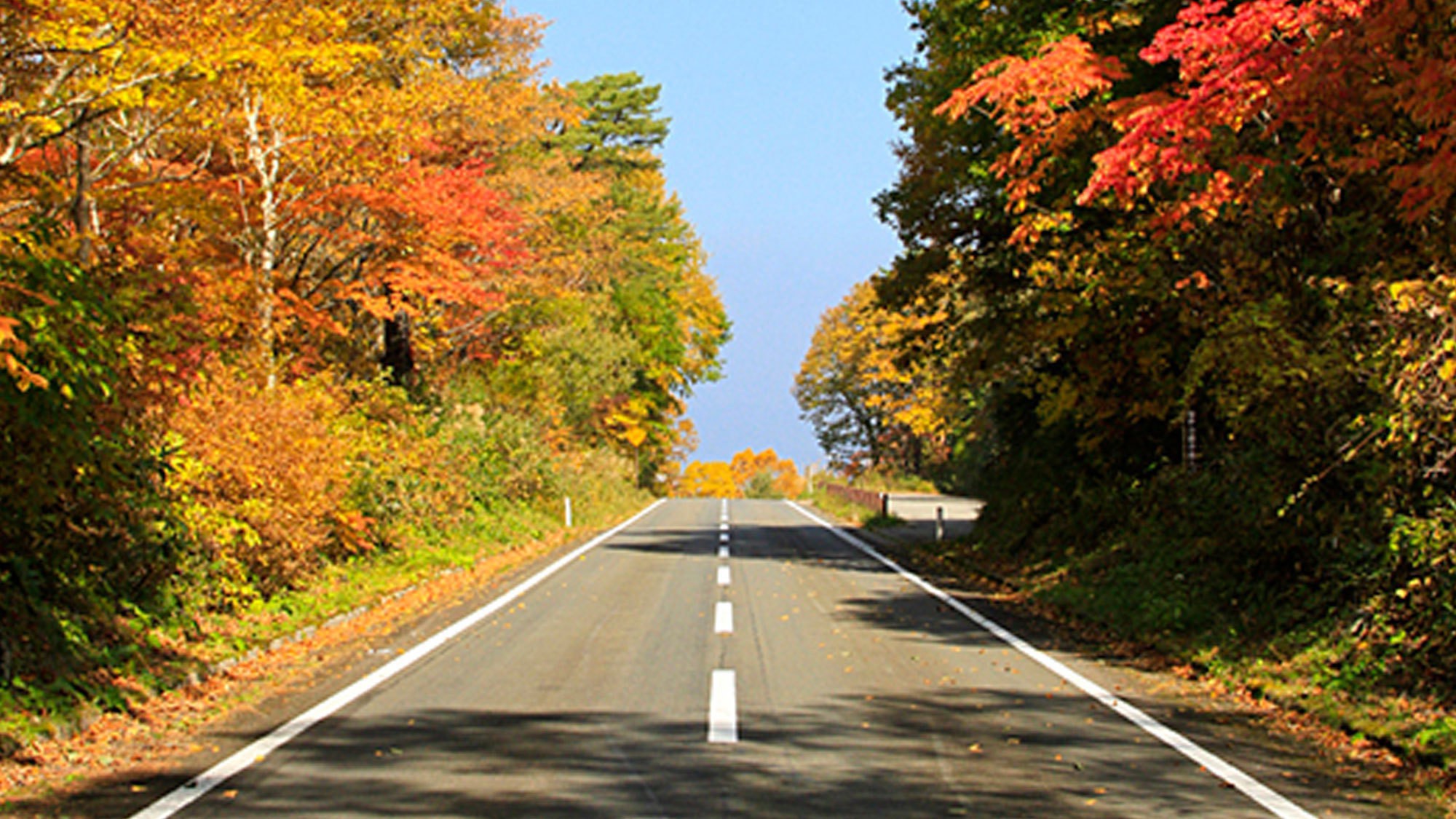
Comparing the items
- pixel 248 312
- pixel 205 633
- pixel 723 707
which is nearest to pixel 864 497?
pixel 248 312

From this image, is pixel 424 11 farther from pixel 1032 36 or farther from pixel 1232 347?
pixel 1232 347

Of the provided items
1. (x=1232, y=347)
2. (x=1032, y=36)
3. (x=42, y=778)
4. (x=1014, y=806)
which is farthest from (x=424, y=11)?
(x=1014, y=806)

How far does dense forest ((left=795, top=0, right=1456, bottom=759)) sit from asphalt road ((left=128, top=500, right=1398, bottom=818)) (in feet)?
6.00

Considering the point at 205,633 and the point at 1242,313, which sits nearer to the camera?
the point at 1242,313

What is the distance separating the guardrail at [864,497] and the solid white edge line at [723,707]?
77.6ft

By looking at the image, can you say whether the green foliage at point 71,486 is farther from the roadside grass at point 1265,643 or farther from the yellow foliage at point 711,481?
the yellow foliage at point 711,481

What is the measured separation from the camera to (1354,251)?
10953mm

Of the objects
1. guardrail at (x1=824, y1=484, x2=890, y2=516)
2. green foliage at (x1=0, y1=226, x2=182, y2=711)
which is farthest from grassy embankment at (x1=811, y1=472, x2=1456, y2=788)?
guardrail at (x1=824, y1=484, x2=890, y2=516)

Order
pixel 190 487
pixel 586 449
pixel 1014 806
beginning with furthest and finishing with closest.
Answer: pixel 586 449 < pixel 190 487 < pixel 1014 806

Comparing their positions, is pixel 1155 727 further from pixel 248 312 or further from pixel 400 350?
pixel 400 350

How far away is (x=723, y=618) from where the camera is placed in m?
13.5

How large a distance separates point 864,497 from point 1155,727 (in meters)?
30.6

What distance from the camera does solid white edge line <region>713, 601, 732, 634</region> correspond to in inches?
496

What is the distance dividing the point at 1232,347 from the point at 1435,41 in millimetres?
2822
